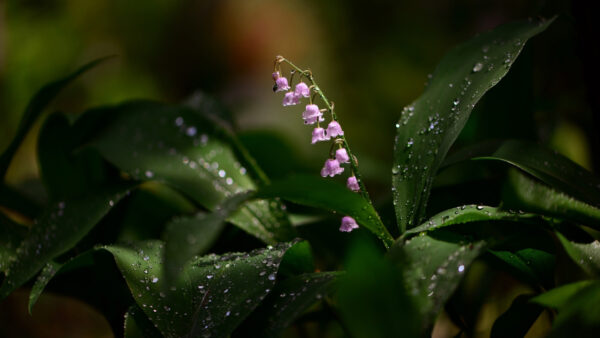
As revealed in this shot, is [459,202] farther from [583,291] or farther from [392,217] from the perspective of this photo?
[583,291]

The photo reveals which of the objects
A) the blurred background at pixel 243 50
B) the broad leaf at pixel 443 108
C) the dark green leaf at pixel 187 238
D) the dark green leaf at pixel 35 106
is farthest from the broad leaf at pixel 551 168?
the blurred background at pixel 243 50

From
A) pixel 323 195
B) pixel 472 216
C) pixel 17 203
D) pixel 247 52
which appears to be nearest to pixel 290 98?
pixel 323 195

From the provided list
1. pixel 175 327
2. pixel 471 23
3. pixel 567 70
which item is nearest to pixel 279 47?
pixel 471 23

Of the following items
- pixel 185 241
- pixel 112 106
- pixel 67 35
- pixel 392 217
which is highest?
pixel 67 35

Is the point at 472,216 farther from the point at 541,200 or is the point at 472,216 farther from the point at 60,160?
the point at 60,160

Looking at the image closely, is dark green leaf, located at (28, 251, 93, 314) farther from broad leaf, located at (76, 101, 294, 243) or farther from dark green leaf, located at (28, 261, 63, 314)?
broad leaf, located at (76, 101, 294, 243)

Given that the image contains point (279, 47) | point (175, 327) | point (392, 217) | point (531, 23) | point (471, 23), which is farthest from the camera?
point (279, 47)

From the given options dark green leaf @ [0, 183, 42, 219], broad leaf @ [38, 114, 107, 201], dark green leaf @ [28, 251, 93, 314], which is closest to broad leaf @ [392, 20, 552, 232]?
dark green leaf @ [28, 251, 93, 314]
